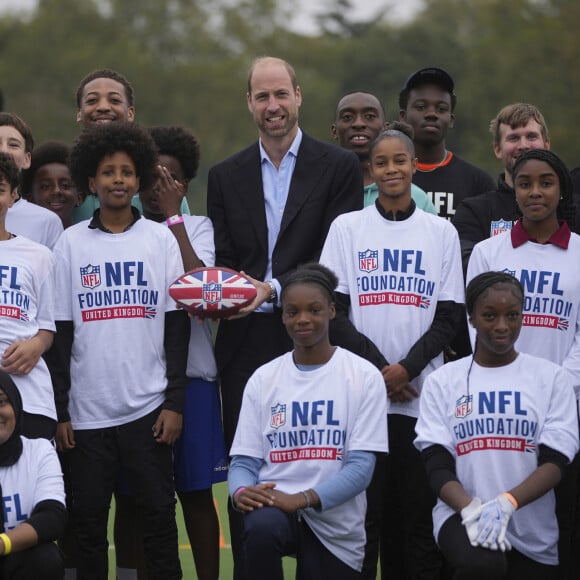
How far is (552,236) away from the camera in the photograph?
565 centimetres

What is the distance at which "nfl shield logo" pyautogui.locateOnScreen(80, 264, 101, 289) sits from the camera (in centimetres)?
577

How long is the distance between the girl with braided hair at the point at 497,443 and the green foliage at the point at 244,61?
84.7 feet

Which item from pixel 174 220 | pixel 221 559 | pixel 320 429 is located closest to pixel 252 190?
pixel 174 220

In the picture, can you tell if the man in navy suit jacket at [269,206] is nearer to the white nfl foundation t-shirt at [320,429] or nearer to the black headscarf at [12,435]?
the white nfl foundation t-shirt at [320,429]

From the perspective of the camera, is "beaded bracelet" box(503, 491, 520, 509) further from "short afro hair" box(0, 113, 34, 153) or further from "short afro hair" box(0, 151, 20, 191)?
"short afro hair" box(0, 113, 34, 153)

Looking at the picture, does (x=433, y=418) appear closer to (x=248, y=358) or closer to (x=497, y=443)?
(x=497, y=443)

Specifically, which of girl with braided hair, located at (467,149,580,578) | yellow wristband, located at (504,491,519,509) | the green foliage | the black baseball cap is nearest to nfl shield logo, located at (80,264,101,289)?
girl with braided hair, located at (467,149,580,578)

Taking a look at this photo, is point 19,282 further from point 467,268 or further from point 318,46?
point 318,46

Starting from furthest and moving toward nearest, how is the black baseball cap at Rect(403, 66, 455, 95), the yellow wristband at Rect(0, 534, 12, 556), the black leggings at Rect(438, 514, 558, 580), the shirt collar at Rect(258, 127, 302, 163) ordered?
the black baseball cap at Rect(403, 66, 455, 95)
the shirt collar at Rect(258, 127, 302, 163)
the yellow wristband at Rect(0, 534, 12, 556)
the black leggings at Rect(438, 514, 558, 580)

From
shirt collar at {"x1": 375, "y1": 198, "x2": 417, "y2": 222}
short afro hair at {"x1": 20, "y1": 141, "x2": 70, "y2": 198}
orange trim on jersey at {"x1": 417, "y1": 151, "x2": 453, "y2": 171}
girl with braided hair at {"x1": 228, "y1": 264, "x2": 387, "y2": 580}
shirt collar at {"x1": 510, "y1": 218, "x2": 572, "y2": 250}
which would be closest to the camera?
girl with braided hair at {"x1": 228, "y1": 264, "x2": 387, "y2": 580}

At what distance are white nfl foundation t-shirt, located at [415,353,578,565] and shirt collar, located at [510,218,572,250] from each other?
634 mm

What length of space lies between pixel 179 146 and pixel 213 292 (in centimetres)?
121

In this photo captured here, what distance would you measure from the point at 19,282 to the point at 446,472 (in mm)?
2115

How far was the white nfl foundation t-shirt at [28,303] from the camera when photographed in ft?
18.3
